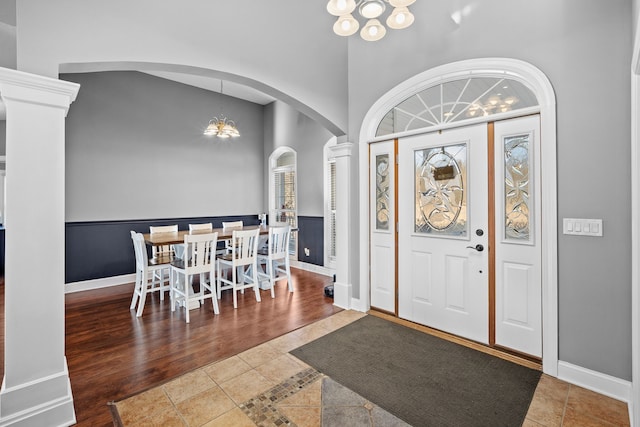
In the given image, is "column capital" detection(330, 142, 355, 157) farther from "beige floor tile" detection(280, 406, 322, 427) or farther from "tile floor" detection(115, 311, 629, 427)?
"beige floor tile" detection(280, 406, 322, 427)

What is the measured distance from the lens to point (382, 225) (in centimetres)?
367

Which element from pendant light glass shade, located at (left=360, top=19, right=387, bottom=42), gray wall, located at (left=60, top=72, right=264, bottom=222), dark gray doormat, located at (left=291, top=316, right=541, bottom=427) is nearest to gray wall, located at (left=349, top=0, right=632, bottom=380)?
dark gray doormat, located at (left=291, top=316, right=541, bottom=427)

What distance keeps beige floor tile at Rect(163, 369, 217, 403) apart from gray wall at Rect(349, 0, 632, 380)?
2.72 metres

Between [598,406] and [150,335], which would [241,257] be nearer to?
[150,335]

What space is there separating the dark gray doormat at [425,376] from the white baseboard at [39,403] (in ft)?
5.31

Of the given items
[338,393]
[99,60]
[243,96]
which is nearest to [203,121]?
[243,96]

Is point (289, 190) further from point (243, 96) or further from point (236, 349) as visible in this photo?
point (236, 349)

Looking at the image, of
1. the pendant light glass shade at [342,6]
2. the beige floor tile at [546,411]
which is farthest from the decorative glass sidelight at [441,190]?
the pendant light glass shade at [342,6]

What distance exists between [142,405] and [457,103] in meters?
3.55

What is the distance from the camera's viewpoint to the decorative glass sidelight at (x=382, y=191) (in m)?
3.59

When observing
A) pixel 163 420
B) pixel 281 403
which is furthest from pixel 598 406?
pixel 163 420

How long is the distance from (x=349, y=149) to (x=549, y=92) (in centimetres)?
202

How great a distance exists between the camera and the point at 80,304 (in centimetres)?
416

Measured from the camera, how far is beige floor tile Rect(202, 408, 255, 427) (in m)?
1.92
